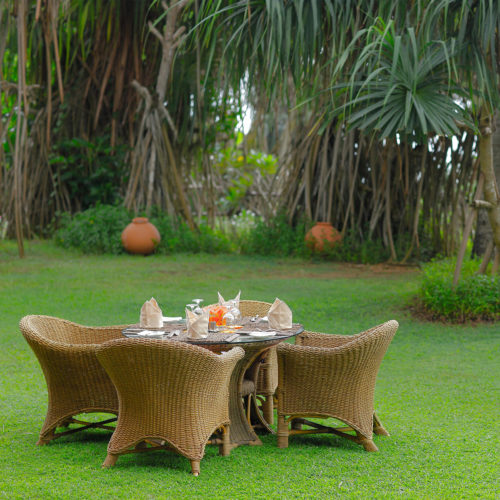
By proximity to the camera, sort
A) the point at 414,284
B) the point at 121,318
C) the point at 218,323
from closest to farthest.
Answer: the point at 218,323, the point at 121,318, the point at 414,284

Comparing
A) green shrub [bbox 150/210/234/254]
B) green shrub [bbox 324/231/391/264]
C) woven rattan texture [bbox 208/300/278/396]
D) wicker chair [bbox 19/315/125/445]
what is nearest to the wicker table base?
woven rattan texture [bbox 208/300/278/396]

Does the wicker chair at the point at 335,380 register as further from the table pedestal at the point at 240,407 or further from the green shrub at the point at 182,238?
the green shrub at the point at 182,238

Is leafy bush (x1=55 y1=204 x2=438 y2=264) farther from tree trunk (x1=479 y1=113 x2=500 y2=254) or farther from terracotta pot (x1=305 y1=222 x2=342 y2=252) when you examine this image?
tree trunk (x1=479 y1=113 x2=500 y2=254)

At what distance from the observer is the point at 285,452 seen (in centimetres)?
381

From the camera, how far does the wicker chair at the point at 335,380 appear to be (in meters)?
3.73

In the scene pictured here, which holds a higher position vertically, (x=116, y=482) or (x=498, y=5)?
(x=498, y=5)

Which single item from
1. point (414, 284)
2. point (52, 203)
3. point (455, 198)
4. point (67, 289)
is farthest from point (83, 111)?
point (414, 284)

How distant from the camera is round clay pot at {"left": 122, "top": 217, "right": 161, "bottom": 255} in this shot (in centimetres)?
1173

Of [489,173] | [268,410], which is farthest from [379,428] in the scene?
[489,173]

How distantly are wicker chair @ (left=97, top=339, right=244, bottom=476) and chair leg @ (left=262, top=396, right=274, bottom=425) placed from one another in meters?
0.86

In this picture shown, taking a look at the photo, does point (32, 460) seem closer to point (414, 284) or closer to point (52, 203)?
point (414, 284)

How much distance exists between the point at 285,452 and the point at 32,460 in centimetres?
120

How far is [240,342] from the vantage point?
364 cm

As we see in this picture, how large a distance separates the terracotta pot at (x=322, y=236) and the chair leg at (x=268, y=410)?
7.48 metres
